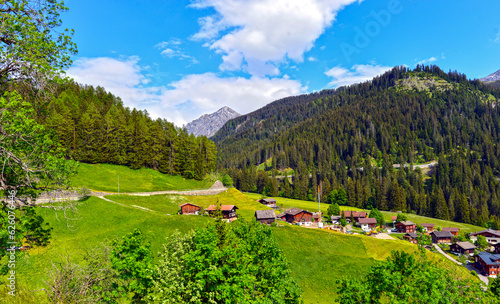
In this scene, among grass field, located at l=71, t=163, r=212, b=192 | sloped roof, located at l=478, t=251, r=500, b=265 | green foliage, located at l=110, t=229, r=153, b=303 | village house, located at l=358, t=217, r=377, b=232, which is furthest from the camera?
village house, located at l=358, t=217, r=377, b=232

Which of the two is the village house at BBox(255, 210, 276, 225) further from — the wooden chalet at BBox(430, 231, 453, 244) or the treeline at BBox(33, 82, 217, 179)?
the wooden chalet at BBox(430, 231, 453, 244)

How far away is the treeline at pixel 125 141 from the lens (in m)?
69.9

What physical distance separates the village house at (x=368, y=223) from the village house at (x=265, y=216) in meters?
49.7

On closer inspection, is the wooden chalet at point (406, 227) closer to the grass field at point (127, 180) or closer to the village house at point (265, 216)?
the village house at point (265, 216)

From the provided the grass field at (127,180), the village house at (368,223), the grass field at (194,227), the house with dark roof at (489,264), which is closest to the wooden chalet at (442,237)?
the village house at (368,223)

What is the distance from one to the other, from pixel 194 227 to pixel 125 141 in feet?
159

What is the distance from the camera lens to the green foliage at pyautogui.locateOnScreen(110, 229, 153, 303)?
17.6 m

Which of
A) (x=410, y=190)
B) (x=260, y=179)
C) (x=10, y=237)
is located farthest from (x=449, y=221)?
(x=10, y=237)

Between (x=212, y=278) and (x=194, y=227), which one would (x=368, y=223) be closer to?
(x=194, y=227)

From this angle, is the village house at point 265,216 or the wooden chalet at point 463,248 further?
the wooden chalet at point 463,248

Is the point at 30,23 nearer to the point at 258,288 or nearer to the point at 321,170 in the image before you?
the point at 258,288

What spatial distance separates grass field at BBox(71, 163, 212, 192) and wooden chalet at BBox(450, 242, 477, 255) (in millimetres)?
85306

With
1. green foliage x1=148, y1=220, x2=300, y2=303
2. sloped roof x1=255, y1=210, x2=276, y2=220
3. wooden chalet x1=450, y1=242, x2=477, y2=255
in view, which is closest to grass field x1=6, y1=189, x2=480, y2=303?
green foliage x1=148, y1=220, x2=300, y2=303

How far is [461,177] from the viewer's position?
511ft
